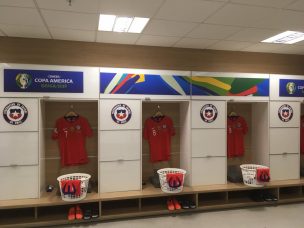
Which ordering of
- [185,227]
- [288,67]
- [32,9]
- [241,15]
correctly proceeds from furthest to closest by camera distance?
[288,67] < [185,227] < [241,15] < [32,9]

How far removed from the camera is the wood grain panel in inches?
155

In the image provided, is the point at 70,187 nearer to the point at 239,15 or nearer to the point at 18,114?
the point at 18,114

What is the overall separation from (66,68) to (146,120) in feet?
5.29

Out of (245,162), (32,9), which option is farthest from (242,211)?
(32,9)

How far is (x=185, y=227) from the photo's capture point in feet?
11.9

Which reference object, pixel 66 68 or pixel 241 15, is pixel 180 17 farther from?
pixel 66 68

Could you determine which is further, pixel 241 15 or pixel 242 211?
pixel 242 211

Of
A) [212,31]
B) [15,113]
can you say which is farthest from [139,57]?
[15,113]

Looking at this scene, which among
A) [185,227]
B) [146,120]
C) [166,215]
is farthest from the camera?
[146,120]

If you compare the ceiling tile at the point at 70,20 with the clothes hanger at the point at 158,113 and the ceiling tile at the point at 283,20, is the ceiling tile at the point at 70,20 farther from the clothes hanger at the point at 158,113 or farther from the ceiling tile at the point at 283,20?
the ceiling tile at the point at 283,20

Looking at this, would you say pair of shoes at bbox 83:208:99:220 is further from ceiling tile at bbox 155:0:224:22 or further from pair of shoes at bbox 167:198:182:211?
ceiling tile at bbox 155:0:224:22

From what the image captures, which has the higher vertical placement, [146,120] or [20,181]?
[146,120]

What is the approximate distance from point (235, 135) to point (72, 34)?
3416mm

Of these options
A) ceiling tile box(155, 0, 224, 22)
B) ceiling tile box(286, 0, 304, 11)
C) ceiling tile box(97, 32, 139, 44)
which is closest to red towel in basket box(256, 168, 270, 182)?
ceiling tile box(286, 0, 304, 11)
